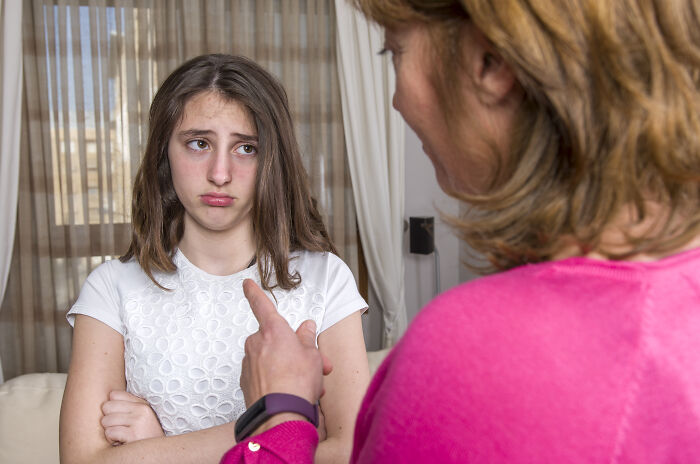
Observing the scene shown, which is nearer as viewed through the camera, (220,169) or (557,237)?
(557,237)

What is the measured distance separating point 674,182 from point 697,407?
22 centimetres

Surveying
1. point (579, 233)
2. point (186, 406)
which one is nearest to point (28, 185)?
point (186, 406)

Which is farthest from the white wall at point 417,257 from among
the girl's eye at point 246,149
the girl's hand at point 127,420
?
the girl's hand at point 127,420

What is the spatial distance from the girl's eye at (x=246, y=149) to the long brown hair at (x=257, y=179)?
33 mm

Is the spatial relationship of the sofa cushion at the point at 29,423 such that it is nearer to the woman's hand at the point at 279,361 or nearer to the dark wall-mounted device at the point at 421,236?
the woman's hand at the point at 279,361

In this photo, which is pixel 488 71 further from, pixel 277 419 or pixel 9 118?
pixel 9 118

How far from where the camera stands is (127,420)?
4.20 feet

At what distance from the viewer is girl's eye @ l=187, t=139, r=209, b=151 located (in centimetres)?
146

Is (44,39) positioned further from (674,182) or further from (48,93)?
(674,182)

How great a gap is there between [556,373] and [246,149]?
3.67 feet

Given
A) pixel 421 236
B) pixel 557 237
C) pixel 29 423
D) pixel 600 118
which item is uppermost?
pixel 600 118

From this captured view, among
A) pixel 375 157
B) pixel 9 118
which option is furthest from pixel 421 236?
pixel 9 118

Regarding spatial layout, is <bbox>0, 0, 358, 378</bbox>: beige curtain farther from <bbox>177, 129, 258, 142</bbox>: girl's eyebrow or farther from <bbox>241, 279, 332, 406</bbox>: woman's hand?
<bbox>241, 279, 332, 406</bbox>: woman's hand

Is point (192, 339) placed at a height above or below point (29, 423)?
above
